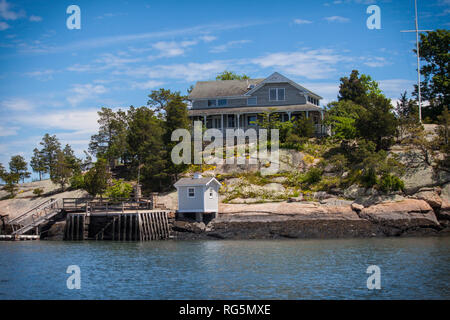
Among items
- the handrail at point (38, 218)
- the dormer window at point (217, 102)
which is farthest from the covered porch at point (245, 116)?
the handrail at point (38, 218)

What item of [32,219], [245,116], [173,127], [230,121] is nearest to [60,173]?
[32,219]

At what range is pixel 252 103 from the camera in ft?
222

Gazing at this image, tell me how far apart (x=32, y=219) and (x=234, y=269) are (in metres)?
27.7

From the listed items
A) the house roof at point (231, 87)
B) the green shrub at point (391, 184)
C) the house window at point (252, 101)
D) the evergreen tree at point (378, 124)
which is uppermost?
the house roof at point (231, 87)

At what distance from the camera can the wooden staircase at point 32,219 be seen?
47281 mm

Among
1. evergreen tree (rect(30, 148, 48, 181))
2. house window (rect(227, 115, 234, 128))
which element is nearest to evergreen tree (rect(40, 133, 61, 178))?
evergreen tree (rect(30, 148, 48, 181))

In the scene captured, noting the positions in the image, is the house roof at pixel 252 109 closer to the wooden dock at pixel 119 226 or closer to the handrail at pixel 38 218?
the wooden dock at pixel 119 226

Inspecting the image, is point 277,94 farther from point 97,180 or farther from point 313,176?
point 97,180

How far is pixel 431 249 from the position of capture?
34.1 meters

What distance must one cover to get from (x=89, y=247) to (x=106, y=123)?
35186 mm

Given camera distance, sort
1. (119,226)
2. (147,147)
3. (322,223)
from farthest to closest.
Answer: (147,147) < (119,226) < (322,223)

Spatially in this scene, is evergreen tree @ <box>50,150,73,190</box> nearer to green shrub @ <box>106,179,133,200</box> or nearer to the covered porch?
green shrub @ <box>106,179,133,200</box>

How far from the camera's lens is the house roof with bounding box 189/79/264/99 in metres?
69.6

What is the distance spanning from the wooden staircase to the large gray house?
23945 mm
